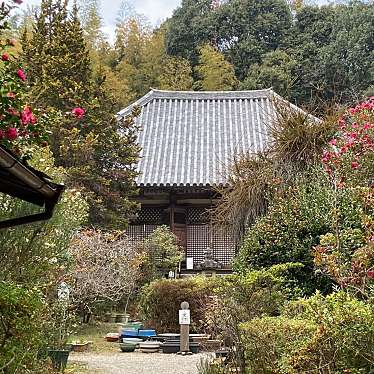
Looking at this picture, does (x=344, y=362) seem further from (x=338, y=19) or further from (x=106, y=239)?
(x=338, y=19)

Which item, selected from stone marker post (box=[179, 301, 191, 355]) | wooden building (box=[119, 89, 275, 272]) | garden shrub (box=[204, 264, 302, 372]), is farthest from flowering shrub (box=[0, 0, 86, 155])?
wooden building (box=[119, 89, 275, 272])

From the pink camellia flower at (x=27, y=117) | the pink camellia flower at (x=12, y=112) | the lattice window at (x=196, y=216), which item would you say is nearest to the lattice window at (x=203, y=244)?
the lattice window at (x=196, y=216)

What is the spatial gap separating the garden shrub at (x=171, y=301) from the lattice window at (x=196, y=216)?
21.0 ft

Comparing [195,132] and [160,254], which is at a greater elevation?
[195,132]

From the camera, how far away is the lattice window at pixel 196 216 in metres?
18.5

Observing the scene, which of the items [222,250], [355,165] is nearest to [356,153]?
[355,165]

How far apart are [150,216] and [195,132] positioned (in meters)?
4.44

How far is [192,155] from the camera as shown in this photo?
794 inches

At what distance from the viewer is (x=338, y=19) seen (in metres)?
33.9

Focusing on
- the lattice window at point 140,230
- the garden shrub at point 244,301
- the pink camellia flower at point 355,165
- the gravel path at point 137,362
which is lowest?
the gravel path at point 137,362

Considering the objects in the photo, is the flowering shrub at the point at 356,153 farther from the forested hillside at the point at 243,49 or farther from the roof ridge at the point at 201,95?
the forested hillside at the point at 243,49

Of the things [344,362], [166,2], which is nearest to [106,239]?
[344,362]

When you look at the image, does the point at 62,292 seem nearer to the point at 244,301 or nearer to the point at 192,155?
the point at 244,301

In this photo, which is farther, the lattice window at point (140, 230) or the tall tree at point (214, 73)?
the tall tree at point (214, 73)
